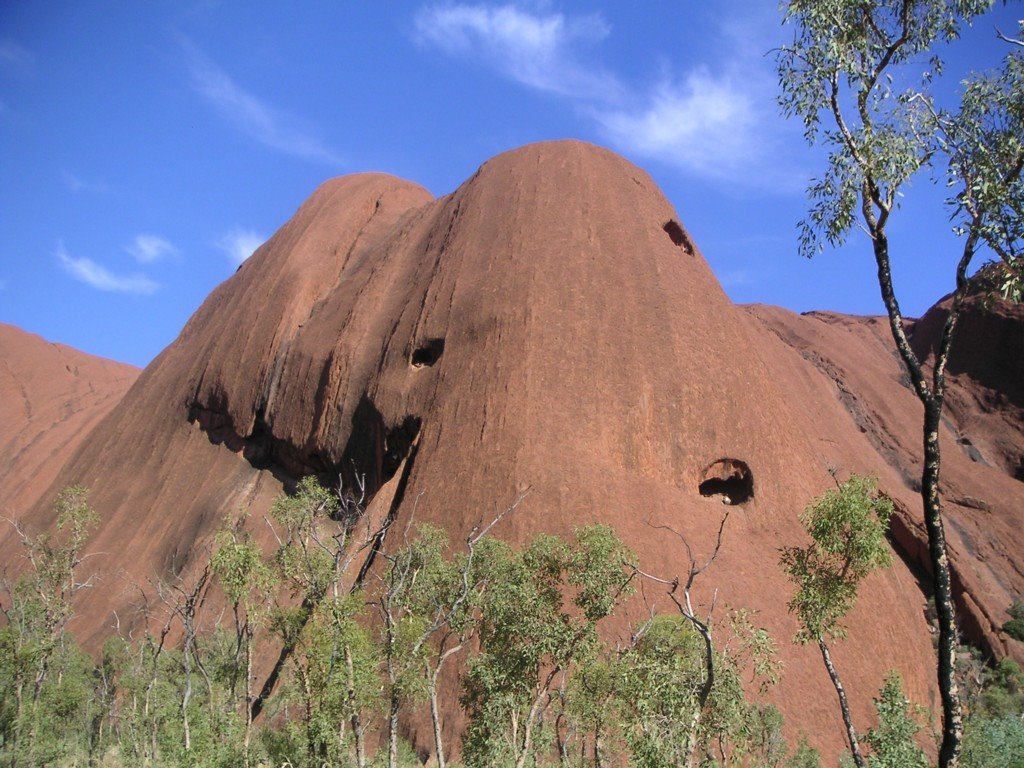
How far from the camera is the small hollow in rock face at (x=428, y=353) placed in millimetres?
32250

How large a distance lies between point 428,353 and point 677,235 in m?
12.9

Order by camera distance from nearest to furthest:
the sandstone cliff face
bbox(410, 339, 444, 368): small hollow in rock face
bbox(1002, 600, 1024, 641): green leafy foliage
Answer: bbox(410, 339, 444, 368): small hollow in rock face → bbox(1002, 600, 1024, 641): green leafy foliage → the sandstone cliff face

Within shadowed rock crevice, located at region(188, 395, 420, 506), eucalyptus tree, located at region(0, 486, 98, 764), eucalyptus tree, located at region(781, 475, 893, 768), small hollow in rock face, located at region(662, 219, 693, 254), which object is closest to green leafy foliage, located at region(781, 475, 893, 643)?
eucalyptus tree, located at region(781, 475, 893, 768)

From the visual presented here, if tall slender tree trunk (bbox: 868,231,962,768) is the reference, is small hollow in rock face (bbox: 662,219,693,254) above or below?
above

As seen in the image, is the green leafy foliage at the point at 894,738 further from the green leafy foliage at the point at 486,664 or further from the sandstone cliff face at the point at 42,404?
the sandstone cliff face at the point at 42,404

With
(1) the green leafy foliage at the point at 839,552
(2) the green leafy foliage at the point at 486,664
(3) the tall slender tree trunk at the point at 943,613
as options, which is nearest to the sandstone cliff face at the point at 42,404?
(2) the green leafy foliage at the point at 486,664

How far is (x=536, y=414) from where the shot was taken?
88.9ft

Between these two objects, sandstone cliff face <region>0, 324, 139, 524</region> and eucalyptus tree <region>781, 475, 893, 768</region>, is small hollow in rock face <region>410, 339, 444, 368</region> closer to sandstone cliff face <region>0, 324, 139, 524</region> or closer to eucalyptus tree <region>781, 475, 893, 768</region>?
eucalyptus tree <region>781, 475, 893, 768</region>

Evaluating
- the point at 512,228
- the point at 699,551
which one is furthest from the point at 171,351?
the point at 699,551

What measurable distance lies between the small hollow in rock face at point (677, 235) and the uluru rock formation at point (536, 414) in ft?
0.34

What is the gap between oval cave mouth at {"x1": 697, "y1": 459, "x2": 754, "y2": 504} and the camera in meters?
27.6

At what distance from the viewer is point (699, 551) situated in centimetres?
2434

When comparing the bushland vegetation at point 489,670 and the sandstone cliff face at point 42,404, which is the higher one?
the sandstone cliff face at point 42,404

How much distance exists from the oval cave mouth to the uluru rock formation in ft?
0.26
